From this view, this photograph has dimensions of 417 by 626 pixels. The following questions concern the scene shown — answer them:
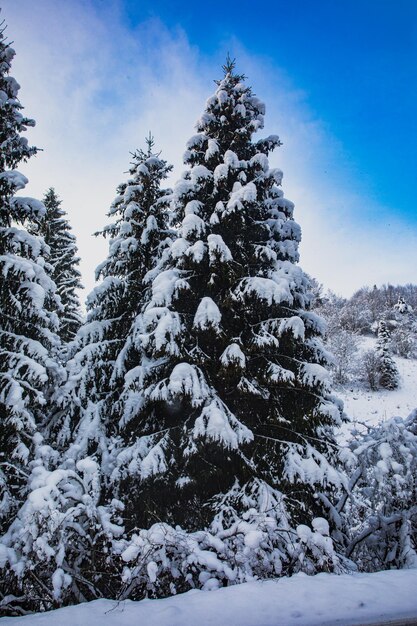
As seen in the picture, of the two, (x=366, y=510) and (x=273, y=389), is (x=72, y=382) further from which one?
(x=366, y=510)

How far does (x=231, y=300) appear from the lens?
7137 millimetres

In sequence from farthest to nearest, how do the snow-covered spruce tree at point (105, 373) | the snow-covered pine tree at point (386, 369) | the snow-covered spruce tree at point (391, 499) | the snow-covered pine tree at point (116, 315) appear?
the snow-covered pine tree at point (386, 369) → the snow-covered pine tree at point (116, 315) → the snow-covered spruce tree at point (391, 499) → the snow-covered spruce tree at point (105, 373)

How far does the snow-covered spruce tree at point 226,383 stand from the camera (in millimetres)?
6391

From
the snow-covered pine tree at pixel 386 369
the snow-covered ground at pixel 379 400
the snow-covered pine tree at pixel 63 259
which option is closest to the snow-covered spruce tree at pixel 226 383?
the snow-covered pine tree at pixel 63 259

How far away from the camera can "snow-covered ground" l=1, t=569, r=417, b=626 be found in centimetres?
247

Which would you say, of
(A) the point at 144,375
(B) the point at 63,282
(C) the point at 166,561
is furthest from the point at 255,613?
(B) the point at 63,282

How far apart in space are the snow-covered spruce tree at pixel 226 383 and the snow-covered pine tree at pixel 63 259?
11.7 meters

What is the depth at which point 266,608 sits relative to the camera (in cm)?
260

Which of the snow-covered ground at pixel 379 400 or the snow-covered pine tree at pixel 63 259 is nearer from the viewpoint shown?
the snow-covered pine tree at pixel 63 259

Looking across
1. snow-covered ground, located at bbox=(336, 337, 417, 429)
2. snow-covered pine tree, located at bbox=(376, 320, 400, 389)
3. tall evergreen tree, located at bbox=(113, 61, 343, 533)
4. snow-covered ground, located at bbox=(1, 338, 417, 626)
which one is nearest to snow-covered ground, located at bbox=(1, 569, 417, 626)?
snow-covered ground, located at bbox=(1, 338, 417, 626)

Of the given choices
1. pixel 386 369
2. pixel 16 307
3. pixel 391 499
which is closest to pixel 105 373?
pixel 16 307

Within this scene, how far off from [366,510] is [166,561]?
6.58m

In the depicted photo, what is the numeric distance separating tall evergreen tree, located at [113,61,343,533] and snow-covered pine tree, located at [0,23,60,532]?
2.09 meters

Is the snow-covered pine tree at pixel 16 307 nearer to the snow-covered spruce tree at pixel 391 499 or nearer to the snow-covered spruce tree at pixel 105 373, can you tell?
the snow-covered spruce tree at pixel 105 373
